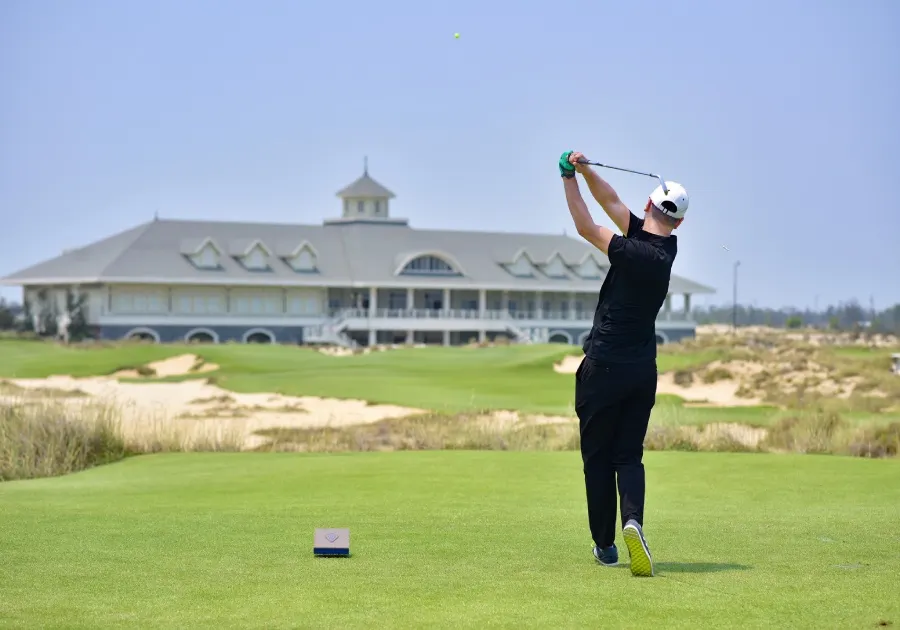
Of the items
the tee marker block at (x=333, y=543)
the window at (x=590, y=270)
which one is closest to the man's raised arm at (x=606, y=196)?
the tee marker block at (x=333, y=543)

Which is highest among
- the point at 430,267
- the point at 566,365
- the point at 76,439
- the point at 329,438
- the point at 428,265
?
the point at 428,265

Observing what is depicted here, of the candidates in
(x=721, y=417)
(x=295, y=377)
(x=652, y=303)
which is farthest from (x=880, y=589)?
(x=295, y=377)

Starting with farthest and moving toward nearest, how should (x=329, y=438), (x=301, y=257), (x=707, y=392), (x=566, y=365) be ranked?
1. (x=301, y=257)
2. (x=566, y=365)
3. (x=707, y=392)
4. (x=329, y=438)

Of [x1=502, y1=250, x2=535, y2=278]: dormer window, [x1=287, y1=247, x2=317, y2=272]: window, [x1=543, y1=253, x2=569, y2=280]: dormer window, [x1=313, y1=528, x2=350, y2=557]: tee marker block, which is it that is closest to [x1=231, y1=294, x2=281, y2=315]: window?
[x1=287, y1=247, x2=317, y2=272]: window

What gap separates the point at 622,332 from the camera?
8109 mm

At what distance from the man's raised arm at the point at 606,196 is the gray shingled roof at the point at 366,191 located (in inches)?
3374

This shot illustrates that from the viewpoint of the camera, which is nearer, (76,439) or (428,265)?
(76,439)

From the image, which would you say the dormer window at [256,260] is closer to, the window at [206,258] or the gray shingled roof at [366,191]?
the window at [206,258]

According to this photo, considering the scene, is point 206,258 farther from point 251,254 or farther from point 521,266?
point 521,266

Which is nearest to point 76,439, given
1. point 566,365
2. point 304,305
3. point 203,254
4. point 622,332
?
point 622,332

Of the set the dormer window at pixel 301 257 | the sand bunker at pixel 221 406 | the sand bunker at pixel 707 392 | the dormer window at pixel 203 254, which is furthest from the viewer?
the dormer window at pixel 301 257

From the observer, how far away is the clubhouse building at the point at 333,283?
252 feet

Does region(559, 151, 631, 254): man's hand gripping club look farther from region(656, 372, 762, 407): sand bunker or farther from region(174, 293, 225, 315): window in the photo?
region(174, 293, 225, 315): window

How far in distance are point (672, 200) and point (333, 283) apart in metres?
73.3
